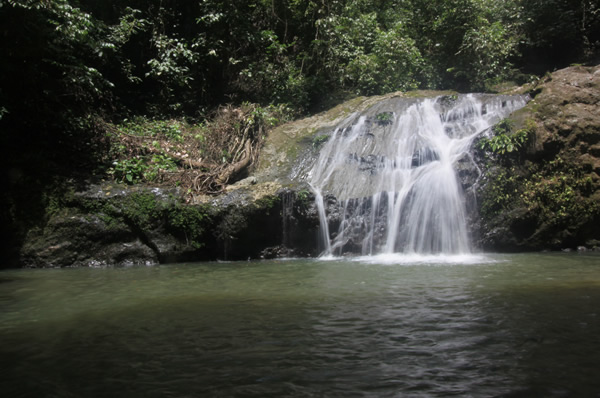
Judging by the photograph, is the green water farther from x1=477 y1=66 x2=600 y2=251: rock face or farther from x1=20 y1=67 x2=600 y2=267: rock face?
x1=477 y1=66 x2=600 y2=251: rock face

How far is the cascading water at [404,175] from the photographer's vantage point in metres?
9.09

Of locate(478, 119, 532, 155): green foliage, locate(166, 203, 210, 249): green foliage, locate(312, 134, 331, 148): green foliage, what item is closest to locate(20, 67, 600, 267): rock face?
locate(166, 203, 210, 249): green foliage

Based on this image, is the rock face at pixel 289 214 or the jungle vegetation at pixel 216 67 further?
the jungle vegetation at pixel 216 67

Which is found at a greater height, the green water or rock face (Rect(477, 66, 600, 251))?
rock face (Rect(477, 66, 600, 251))

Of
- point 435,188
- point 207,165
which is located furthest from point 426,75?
point 207,165

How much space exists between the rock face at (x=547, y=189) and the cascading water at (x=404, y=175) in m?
0.75

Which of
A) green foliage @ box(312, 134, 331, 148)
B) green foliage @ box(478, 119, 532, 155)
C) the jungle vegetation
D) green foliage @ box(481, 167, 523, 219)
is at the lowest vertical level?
green foliage @ box(481, 167, 523, 219)

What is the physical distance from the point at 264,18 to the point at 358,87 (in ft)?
14.8

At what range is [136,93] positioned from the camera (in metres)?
14.7

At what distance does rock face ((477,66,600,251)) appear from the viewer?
9.12 m

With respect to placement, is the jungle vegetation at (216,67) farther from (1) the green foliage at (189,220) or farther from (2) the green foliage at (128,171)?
(1) the green foliage at (189,220)

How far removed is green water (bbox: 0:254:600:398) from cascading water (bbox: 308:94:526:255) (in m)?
3.13

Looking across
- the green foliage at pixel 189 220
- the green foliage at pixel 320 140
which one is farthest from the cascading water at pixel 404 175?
the green foliage at pixel 189 220

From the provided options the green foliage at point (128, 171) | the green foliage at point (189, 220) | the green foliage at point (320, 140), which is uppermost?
the green foliage at point (320, 140)
